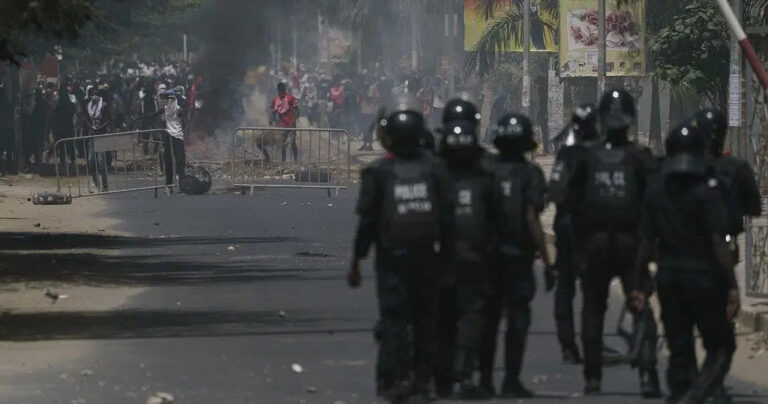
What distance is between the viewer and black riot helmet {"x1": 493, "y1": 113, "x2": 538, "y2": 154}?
11.1 m

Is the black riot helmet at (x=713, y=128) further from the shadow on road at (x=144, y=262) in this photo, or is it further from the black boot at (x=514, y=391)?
the shadow on road at (x=144, y=262)

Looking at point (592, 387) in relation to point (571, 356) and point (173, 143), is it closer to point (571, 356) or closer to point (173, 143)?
point (571, 356)

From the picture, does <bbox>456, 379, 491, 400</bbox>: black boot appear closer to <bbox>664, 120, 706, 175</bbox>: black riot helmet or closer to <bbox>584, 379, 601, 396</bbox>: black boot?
<bbox>584, 379, 601, 396</bbox>: black boot

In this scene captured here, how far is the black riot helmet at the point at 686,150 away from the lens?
9648mm

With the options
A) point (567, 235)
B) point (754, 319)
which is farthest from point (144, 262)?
point (567, 235)

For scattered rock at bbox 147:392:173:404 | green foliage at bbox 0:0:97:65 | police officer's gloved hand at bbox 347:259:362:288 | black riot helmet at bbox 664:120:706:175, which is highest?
green foliage at bbox 0:0:97:65

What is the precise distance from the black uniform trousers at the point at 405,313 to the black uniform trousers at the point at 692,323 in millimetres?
1191

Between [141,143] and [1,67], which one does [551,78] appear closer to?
[1,67]

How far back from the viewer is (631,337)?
1133 cm

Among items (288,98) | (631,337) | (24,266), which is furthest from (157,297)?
(288,98)

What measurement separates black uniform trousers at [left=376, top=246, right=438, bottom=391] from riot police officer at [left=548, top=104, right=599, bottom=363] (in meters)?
1.30

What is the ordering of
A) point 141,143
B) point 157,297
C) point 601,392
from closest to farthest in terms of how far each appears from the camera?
point 601,392 → point 157,297 → point 141,143

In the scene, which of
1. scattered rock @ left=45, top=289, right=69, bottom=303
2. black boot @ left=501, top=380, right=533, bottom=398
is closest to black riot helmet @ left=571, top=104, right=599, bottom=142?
black boot @ left=501, top=380, right=533, bottom=398

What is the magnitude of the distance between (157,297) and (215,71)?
35.9 m
